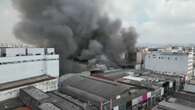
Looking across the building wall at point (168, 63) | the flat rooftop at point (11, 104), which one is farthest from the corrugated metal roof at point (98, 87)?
the building wall at point (168, 63)

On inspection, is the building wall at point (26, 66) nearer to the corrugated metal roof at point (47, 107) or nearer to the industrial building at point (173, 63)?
the corrugated metal roof at point (47, 107)

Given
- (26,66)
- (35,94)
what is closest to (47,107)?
(35,94)

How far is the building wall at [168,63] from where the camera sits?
29.3 m

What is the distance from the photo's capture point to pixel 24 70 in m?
20.0

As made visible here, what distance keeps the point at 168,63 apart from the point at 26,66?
25710 millimetres

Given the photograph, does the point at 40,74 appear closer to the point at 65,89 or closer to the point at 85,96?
the point at 65,89

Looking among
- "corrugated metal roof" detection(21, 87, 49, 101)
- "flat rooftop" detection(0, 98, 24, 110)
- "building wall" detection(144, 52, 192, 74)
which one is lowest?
"flat rooftop" detection(0, 98, 24, 110)

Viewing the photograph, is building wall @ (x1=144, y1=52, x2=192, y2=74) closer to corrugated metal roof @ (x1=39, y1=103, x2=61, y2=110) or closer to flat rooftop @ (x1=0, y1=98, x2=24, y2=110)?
corrugated metal roof @ (x1=39, y1=103, x2=61, y2=110)

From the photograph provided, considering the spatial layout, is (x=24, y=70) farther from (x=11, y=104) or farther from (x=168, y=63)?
(x=168, y=63)

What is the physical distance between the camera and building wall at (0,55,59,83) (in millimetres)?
17906

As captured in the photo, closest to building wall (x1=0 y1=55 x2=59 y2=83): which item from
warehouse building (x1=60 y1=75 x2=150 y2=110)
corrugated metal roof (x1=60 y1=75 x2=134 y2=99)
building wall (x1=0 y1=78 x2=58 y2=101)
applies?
building wall (x1=0 y1=78 x2=58 y2=101)

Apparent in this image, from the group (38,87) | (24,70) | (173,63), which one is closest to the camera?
(38,87)

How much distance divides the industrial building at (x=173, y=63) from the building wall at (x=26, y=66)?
20710 mm

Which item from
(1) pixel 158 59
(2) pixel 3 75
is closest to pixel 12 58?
(2) pixel 3 75
